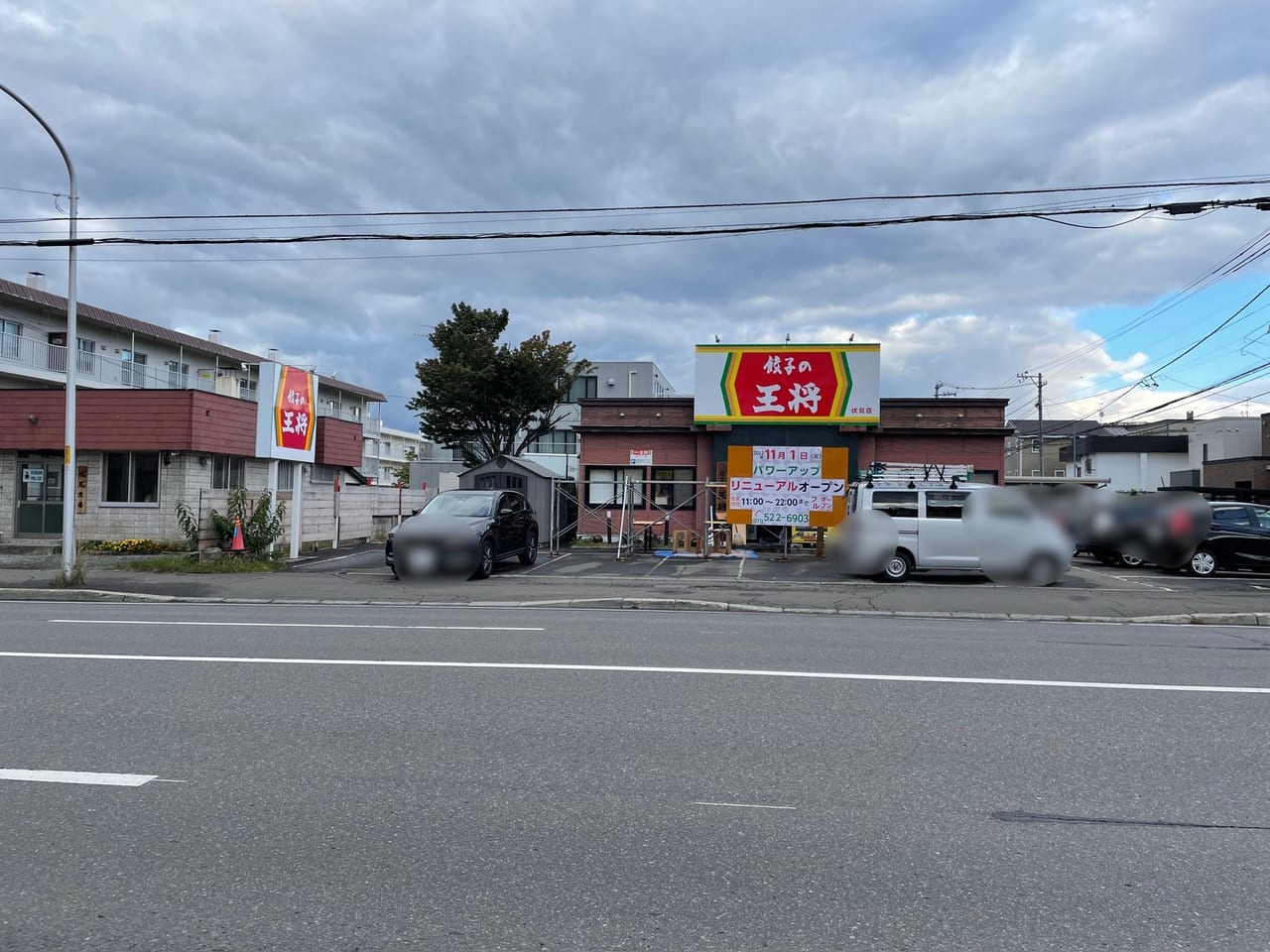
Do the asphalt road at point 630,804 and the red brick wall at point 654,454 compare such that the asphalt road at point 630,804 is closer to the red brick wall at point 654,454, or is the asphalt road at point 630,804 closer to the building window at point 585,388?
the red brick wall at point 654,454

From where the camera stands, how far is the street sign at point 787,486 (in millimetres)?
20328

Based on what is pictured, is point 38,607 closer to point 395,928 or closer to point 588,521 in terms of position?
point 395,928

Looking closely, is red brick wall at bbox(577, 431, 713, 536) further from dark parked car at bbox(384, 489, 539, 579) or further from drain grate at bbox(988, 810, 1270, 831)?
drain grate at bbox(988, 810, 1270, 831)

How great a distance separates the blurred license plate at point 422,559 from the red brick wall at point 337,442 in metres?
13.6

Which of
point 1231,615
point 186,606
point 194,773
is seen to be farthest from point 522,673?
point 1231,615

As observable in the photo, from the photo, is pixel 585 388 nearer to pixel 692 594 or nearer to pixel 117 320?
pixel 117 320

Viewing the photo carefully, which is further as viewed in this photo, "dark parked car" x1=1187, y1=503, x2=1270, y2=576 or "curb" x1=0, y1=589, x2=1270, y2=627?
"dark parked car" x1=1187, y1=503, x2=1270, y2=576

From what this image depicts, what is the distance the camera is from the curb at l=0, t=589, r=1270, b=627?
39.9 feet

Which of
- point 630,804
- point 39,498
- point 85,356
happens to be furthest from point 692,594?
point 85,356

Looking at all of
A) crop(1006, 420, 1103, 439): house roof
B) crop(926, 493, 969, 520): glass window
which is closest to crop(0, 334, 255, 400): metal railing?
crop(926, 493, 969, 520): glass window

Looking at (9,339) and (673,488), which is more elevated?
(9,339)

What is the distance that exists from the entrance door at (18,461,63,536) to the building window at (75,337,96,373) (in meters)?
13.1

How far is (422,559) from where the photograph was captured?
16875 millimetres

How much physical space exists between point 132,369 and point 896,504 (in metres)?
Result: 32.7
